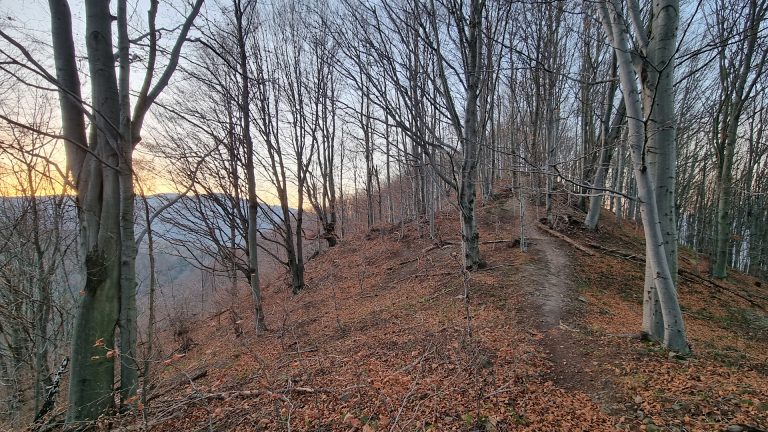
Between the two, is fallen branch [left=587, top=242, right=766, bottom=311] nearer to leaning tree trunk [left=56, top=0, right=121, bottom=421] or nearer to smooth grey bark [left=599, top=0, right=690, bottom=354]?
smooth grey bark [left=599, top=0, right=690, bottom=354]

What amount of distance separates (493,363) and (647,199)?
94.7 inches

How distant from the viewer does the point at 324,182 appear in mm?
16750

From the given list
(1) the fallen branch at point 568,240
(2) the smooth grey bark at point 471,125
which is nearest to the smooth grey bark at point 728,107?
(1) the fallen branch at point 568,240

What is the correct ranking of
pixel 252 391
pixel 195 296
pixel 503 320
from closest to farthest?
pixel 252 391 → pixel 503 320 → pixel 195 296

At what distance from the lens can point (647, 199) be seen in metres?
3.38

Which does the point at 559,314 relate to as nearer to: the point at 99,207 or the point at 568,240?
the point at 568,240

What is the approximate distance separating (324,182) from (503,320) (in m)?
13.3

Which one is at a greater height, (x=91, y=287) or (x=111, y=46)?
(x=111, y=46)

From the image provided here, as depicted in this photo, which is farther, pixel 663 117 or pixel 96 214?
pixel 663 117

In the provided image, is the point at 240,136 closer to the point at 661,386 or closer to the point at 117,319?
the point at 117,319

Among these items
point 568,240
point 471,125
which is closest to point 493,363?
point 471,125

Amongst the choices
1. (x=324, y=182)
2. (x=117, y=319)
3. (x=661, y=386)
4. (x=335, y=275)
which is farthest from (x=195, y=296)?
(x=661, y=386)

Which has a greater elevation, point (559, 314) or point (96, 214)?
point (96, 214)

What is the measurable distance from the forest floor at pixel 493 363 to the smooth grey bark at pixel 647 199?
34 cm
